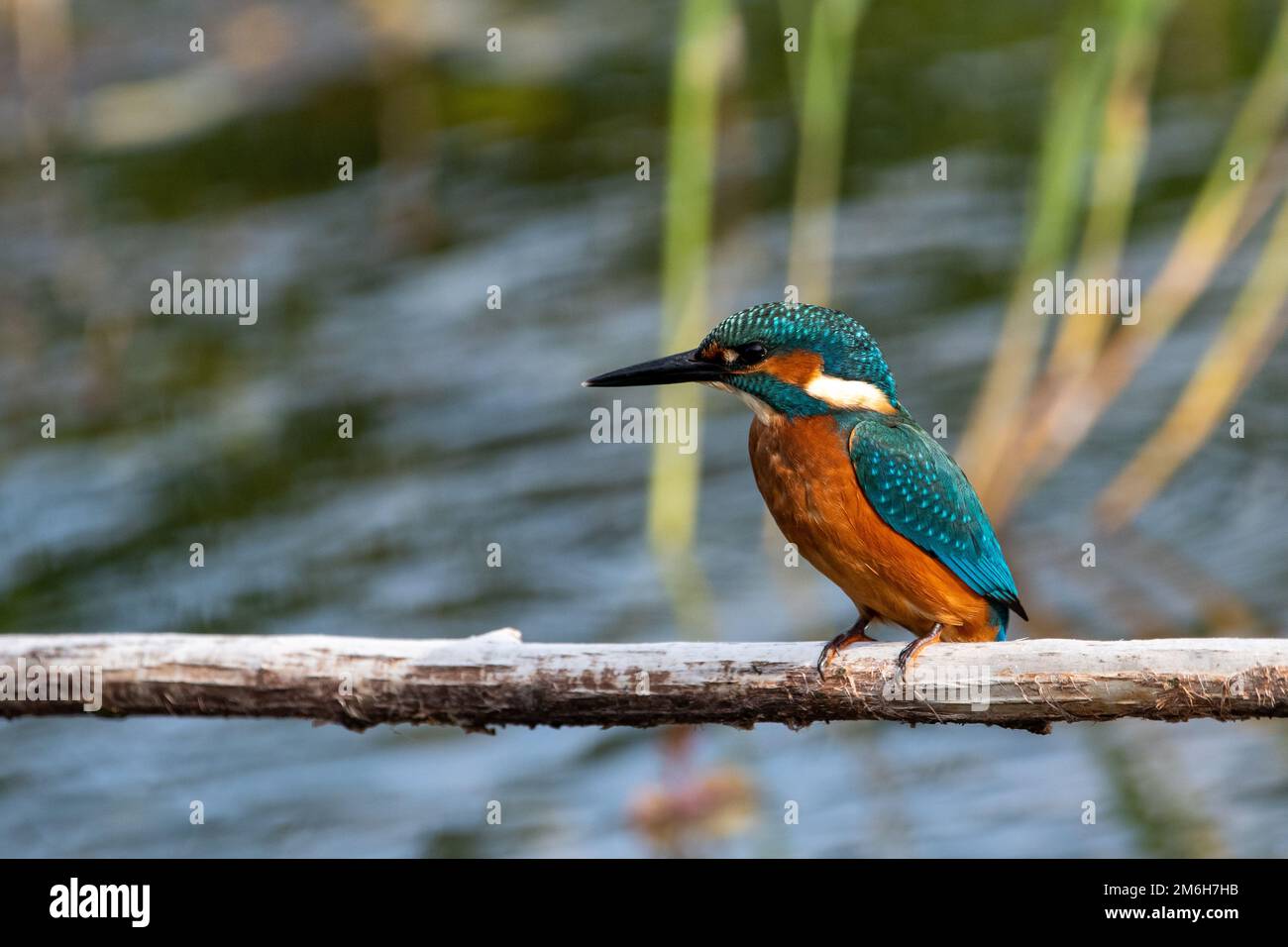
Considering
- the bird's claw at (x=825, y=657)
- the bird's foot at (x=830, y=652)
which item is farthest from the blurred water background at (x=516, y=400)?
the bird's claw at (x=825, y=657)

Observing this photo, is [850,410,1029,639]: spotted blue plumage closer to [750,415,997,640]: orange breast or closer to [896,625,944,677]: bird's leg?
[750,415,997,640]: orange breast

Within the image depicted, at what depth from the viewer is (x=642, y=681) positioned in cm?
282

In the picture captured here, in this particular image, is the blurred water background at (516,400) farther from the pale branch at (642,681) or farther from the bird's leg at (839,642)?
the pale branch at (642,681)

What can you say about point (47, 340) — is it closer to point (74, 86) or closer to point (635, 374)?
point (74, 86)

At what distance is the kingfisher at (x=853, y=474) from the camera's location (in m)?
3.60

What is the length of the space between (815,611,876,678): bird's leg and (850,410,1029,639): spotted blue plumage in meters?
0.21

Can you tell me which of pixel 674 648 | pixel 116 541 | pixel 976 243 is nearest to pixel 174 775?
pixel 116 541

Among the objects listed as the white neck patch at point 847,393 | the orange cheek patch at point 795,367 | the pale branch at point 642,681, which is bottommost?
the pale branch at point 642,681

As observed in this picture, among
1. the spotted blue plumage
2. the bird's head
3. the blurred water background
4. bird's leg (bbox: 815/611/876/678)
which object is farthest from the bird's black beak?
the blurred water background

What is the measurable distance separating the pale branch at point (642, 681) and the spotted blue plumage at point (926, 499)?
1.87ft

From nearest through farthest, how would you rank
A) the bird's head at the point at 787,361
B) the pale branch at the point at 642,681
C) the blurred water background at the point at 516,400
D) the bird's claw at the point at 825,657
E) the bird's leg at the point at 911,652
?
the pale branch at the point at 642,681 < the bird's claw at the point at 825,657 < the bird's leg at the point at 911,652 < the bird's head at the point at 787,361 < the blurred water background at the point at 516,400

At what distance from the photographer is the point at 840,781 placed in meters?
5.21

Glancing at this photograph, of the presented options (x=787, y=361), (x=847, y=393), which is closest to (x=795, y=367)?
(x=787, y=361)

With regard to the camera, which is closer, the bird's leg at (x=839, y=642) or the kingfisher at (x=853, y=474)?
the bird's leg at (x=839, y=642)
